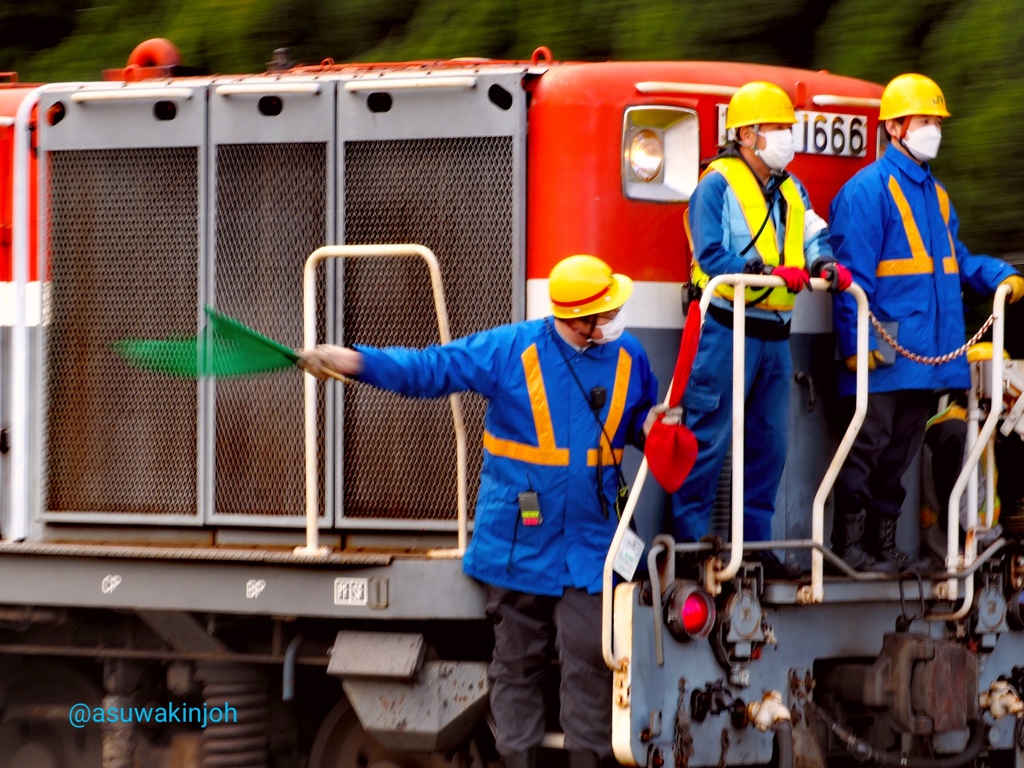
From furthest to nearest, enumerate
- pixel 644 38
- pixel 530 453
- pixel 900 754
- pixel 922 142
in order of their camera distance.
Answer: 1. pixel 644 38
2. pixel 922 142
3. pixel 900 754
4. pixel 530 453

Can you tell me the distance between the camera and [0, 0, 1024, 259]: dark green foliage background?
7.19 m

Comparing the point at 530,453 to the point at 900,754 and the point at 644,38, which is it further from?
the point at 644,38

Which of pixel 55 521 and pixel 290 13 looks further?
pixel 290 13

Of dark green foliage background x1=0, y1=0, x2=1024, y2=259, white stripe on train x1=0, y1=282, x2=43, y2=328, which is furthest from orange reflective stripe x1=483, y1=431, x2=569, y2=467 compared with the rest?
dark green foliage background x1=0, y1=0, x2=1024, y2=259

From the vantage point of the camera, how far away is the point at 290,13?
29.9 feet

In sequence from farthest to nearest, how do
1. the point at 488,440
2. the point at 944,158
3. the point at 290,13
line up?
the point at 290,13 < the point at 944,158 < the point at 488,440

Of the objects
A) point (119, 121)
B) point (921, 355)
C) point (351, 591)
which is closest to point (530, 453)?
point (351, 591)

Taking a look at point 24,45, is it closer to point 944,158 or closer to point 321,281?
point 321,281

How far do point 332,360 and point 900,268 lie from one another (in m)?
2.09

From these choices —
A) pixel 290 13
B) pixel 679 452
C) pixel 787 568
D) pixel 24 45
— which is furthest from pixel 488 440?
pixel 24 45

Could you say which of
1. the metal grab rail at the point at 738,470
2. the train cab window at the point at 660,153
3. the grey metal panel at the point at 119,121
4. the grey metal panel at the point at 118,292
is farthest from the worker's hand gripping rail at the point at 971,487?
the grey metal panel at the point at 119,121

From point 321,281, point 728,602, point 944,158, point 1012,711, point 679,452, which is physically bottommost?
point 1012,711

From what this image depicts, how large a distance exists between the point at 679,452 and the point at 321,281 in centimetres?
156

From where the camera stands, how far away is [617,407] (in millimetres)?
5430
